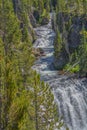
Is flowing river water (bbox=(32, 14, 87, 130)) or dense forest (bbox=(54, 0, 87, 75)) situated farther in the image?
dense forest (bbox=(54, 0, 87, 75))

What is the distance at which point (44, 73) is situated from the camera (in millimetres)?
79500

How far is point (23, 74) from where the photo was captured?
56656mm

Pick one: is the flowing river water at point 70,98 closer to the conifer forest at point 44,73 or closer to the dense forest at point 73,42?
the conifer forest at point 44,73

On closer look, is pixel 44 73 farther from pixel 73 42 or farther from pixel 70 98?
pixel 73 42

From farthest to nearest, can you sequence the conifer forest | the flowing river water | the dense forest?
the dense forest < the flowing river water < the conifer forest

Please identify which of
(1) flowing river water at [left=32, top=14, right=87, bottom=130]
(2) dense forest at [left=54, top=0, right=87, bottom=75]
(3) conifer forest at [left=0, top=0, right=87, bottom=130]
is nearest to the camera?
(3) conifer forest at [left=0, top=0, right=87, bottom=130]

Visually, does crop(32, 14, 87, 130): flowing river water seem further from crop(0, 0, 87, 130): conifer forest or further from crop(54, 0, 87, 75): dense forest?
crop(54, 0, 87, 75): dense forest

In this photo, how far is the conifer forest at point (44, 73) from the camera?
35.9 meters

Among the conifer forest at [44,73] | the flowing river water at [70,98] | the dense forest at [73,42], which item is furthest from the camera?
the dense forest at [73,42]

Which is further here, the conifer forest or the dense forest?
the dense forest

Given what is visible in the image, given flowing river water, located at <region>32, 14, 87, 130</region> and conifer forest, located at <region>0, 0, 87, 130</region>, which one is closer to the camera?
conifer forest, located at <region>0, 0, 87, 130</region>

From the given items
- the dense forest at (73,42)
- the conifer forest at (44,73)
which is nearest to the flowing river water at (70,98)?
the conifer forest at (44,73)

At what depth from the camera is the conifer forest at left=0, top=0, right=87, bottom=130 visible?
3591 cm

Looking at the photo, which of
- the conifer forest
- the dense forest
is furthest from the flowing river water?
the dense forest
